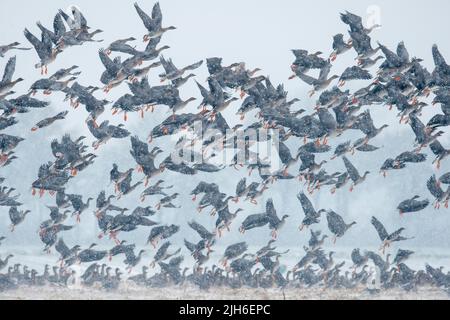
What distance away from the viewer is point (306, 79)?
23938 mm

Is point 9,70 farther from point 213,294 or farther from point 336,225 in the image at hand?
point 336,225

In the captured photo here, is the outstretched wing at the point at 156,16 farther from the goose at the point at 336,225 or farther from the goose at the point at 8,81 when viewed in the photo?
the goose at the point at 336,225

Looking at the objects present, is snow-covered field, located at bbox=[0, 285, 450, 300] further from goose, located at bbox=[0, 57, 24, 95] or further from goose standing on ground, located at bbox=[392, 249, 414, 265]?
goose, located at bbox=[0, 57, 24, 95]

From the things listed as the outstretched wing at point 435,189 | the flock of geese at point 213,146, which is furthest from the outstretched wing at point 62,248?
the outstretched wing at point 435,189

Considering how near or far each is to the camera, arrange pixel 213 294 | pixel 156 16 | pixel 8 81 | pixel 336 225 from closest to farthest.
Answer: pixel 213 294
pixel 336 225
pixel 8 81
pixel 156 16

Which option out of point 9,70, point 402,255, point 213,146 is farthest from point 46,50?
point 402,255

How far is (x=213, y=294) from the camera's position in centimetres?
2164

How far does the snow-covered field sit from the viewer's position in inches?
838

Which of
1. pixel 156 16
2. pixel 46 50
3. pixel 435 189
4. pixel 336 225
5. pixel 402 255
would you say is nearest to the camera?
pixel 402 255

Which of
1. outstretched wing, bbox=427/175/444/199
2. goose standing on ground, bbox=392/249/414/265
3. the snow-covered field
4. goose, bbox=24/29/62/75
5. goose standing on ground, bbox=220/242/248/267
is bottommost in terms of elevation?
the snow-covered field

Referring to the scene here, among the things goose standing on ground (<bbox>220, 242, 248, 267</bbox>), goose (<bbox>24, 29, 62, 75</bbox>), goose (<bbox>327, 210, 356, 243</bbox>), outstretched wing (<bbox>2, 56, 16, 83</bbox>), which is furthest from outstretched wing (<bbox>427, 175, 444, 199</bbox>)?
outstretched wing (<bbox>2, 56, 16, 83</bbox>)
